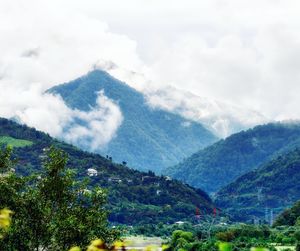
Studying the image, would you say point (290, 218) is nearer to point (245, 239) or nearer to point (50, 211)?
point (245, 239)

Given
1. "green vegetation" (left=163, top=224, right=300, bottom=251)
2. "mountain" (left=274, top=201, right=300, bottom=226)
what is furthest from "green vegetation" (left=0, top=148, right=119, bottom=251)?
"mountain" (left=274, top=201, right=300, bottom=226)

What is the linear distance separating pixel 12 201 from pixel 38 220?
2313mm

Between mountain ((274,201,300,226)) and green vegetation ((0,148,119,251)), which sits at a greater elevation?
mountain ((274,201,300,226))

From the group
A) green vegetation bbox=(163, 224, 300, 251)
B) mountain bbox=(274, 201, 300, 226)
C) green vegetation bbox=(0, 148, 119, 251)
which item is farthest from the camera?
mountain bbox=(274, 201, 300, 226)

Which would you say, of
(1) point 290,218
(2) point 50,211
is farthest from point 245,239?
(2) point 50,211

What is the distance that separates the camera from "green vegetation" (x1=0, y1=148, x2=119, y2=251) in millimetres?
38125

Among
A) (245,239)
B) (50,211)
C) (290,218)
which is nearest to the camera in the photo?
(50,211)

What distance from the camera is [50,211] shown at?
39938mm

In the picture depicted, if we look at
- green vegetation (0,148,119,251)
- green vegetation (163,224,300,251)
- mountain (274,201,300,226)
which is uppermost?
mountain (274,201,300,226)

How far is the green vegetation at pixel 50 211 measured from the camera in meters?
38.1

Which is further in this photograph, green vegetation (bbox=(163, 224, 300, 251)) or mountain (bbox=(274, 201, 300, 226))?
mountain (bbox=(274, 201, 300, 226))

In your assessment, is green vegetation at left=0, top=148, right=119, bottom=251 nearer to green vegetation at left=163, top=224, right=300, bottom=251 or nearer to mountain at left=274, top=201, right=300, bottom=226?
green vegetation at left=163, top=224, right=300, bottom=251

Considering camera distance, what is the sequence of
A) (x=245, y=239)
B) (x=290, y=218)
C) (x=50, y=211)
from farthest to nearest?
(x=290, y=218) < (x=245, y=239) < (x=50, y=211)

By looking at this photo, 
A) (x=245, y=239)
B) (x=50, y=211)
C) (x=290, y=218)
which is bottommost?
(x=50, y=211)
